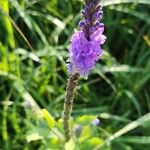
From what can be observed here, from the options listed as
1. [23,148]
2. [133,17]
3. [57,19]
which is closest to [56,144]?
[23,148]

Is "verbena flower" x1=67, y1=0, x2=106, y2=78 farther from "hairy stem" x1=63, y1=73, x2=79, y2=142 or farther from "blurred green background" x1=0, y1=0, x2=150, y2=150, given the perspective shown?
"blurred green background" x1=0, y1=0, x2=150, y2=150

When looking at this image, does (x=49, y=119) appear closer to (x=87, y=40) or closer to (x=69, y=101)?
(x=69, y=101)

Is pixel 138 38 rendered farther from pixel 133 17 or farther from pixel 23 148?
pixel 23 148

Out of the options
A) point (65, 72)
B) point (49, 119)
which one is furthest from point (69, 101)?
point (65, 72)

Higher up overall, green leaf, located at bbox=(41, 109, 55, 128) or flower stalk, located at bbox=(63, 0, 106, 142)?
flower stalk, located at bbox=(63, 0, 106, 142)

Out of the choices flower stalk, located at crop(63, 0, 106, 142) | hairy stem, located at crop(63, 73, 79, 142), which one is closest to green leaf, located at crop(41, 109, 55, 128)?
hairy stem, located at crop(63, 73, 79, 142)

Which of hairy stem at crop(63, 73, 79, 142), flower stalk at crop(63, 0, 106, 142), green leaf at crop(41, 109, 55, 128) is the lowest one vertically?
green leaf at crop(41, 109, 55, 128)
